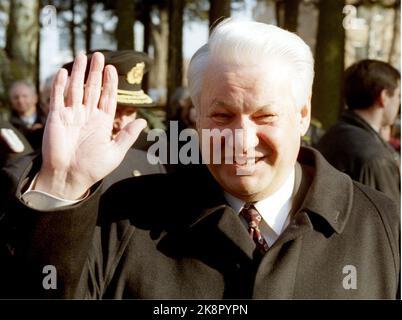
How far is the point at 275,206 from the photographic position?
2.55 meters

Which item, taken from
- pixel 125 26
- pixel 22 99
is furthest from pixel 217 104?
pixel 125 26

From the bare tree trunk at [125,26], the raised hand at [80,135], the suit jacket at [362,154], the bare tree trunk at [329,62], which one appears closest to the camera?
the raised hand at [80,135]

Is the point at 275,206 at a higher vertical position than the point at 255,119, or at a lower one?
lower

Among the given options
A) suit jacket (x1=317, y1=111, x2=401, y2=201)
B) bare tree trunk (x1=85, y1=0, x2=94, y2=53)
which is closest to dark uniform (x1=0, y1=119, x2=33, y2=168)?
suit jacket (x1=317, y1=111, x2=401, y2=201)

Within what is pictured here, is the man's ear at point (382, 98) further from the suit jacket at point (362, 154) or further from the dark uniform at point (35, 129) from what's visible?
the dark uniform at point (35, 129)

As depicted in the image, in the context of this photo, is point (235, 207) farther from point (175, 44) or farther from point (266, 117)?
point (175, 44)

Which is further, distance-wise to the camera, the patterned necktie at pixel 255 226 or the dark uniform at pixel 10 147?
the dark uniform at pixel 10 147

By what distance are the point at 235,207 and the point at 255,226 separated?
0.08m

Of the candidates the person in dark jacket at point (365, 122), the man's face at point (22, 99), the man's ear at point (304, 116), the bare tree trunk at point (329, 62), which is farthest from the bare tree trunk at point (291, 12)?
the man's ear at point (304, 116)

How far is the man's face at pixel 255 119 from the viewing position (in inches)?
95.0

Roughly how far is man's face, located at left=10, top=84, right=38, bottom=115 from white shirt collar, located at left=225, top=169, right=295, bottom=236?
8.67 m

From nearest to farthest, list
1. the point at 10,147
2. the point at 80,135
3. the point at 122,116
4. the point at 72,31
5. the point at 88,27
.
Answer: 1. the point at 80,135
2. the point at 122,116
3. the point at 10,147
4. the point at 88,27
5. the point at 72,31

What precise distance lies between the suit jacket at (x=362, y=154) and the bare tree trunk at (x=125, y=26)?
331 inches

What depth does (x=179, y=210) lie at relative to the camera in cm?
254
